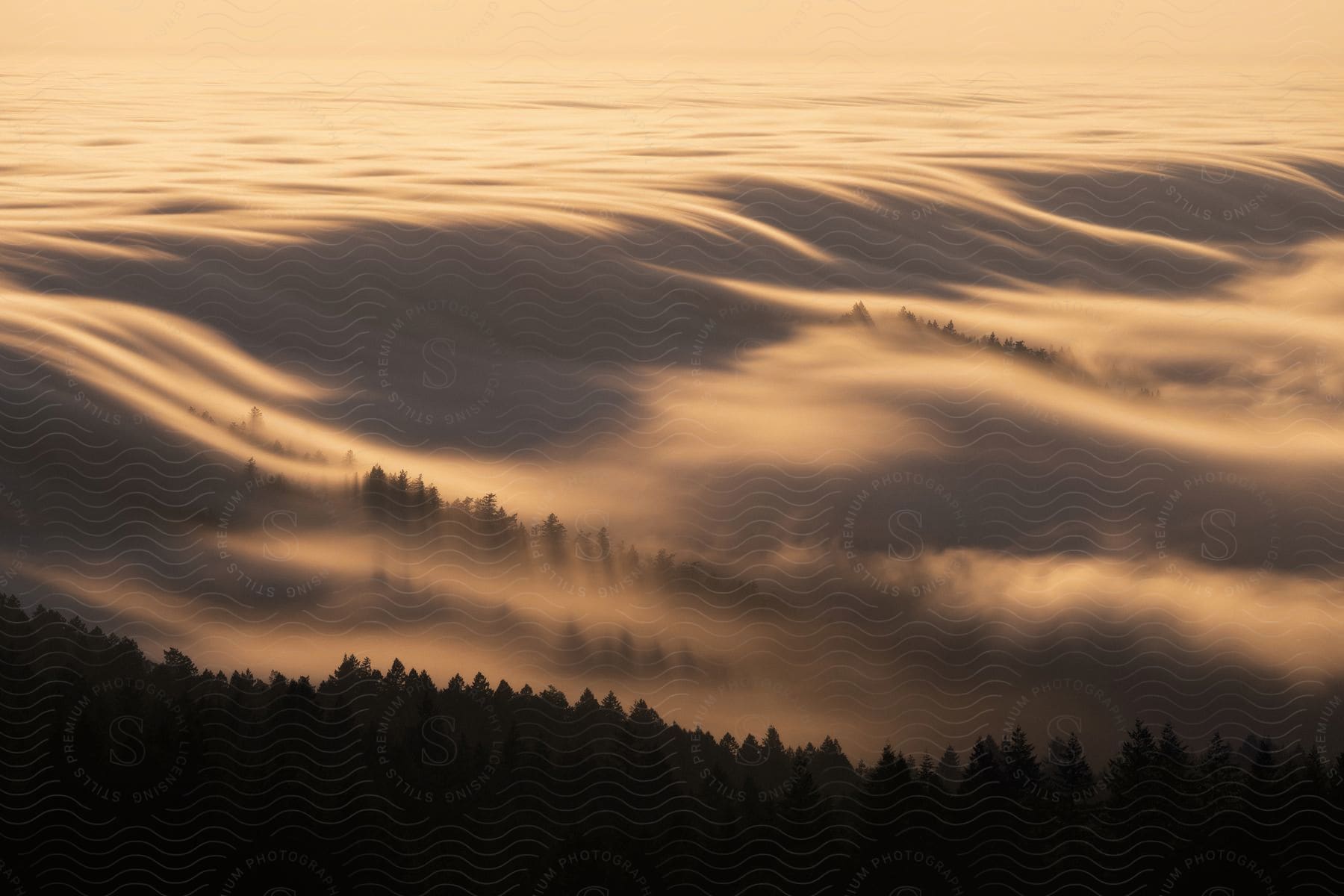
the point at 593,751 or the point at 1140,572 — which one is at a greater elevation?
the point at 1140,572

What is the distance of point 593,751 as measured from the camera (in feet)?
31.7

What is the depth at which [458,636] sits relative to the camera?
35.3 feet

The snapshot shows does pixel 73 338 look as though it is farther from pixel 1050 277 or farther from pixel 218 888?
pixel 1050 277

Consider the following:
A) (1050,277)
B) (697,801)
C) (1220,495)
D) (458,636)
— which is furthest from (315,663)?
(1050,277)

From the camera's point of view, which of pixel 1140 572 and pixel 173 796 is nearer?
pixel 173 796

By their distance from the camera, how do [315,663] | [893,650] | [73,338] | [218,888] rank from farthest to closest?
[73,338] → [893,650] → [315,663] → [218,888]

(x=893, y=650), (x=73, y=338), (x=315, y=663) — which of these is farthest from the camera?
(x=73, y=338)

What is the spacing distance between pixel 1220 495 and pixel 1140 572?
3073 millimetres

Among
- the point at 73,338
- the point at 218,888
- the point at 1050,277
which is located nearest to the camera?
the point at 218,888

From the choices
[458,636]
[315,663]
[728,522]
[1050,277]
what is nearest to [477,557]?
[458,636]

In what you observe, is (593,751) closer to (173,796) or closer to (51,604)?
(173,796)

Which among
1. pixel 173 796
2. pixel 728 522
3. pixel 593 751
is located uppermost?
pixel 728 522

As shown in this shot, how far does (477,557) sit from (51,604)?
11.6 feet

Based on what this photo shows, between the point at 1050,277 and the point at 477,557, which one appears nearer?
the point at 477,557
